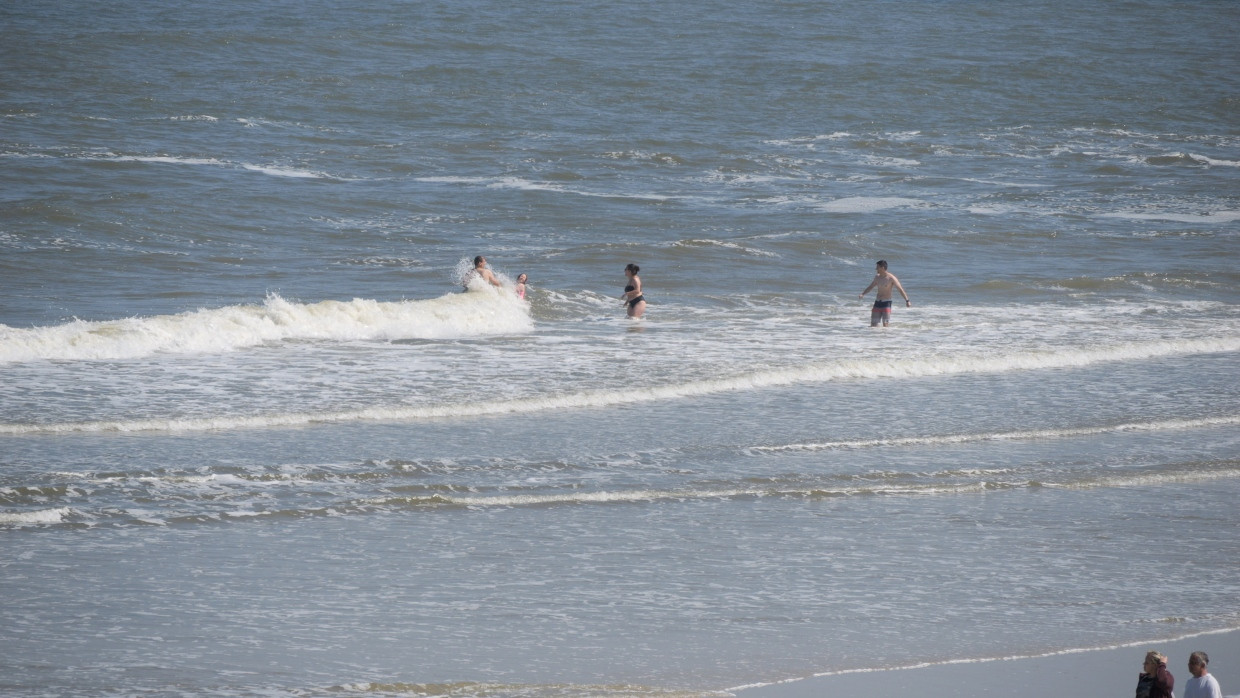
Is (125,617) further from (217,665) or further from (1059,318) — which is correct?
(1059,318)

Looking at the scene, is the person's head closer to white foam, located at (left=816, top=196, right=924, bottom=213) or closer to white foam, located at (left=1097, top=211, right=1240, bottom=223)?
white foam, located at (left=816, top=196, right=924, bottom=213)

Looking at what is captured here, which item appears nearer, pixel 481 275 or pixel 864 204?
pixel 481 275

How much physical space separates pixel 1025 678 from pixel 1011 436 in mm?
5430

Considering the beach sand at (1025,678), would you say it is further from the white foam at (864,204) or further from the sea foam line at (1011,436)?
the white foam at (864,204)

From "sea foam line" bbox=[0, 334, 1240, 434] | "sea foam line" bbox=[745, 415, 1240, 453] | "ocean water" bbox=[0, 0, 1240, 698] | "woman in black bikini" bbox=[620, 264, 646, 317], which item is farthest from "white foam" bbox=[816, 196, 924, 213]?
"sea foam line" bbox=[745, 415, 1240, 453]

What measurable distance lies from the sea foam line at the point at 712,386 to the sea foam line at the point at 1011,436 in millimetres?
2267

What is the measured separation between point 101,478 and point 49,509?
725 mm

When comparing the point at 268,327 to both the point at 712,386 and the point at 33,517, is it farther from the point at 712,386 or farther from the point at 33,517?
the point at 33,517

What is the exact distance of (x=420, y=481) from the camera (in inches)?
380

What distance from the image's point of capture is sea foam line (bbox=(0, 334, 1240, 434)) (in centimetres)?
1127

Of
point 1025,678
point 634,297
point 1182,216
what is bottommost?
point 1025,678

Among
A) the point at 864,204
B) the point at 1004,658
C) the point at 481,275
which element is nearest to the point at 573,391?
the point at 1004,658

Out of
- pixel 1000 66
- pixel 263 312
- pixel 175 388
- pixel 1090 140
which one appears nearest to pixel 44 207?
pixel 263 312

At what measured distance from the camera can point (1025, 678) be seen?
641 centimetres
